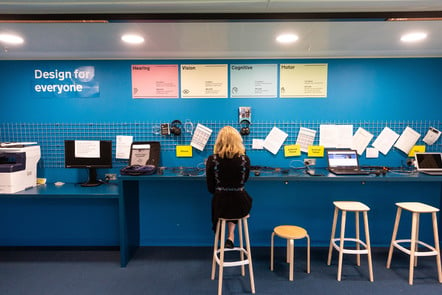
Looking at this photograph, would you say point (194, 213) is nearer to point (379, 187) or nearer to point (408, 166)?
point (379, 187)

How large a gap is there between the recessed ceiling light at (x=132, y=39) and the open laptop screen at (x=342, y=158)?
231 cm

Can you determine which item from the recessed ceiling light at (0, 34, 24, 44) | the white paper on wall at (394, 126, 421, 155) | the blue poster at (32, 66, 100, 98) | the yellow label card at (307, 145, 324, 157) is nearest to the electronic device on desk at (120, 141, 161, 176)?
the blue poster at (32, 66, 100, 98)

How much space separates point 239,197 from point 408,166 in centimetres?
216

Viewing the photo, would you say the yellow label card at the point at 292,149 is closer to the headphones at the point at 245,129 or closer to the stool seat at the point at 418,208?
the headphones at the point at 245,129

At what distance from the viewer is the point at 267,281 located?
2432 millimetres

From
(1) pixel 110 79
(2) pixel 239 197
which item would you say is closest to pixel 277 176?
(2) pixel 239 197

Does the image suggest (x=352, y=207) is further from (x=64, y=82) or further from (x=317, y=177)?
(x=64, y=82)

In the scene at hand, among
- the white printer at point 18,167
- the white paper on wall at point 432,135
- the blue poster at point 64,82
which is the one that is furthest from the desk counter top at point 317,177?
the blue poster at point 64,82

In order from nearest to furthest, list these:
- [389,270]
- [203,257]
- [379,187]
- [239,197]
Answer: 1. [239,197]
2. [389,270]
3. [203,257]
4. [379,187]

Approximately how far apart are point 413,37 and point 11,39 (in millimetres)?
3672

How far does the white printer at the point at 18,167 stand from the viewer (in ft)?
8.47

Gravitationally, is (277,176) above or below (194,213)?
above

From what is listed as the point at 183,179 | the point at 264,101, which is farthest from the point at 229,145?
the point at 264,101

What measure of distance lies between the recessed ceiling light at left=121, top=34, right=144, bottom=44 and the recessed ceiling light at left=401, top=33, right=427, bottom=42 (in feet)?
7.83
